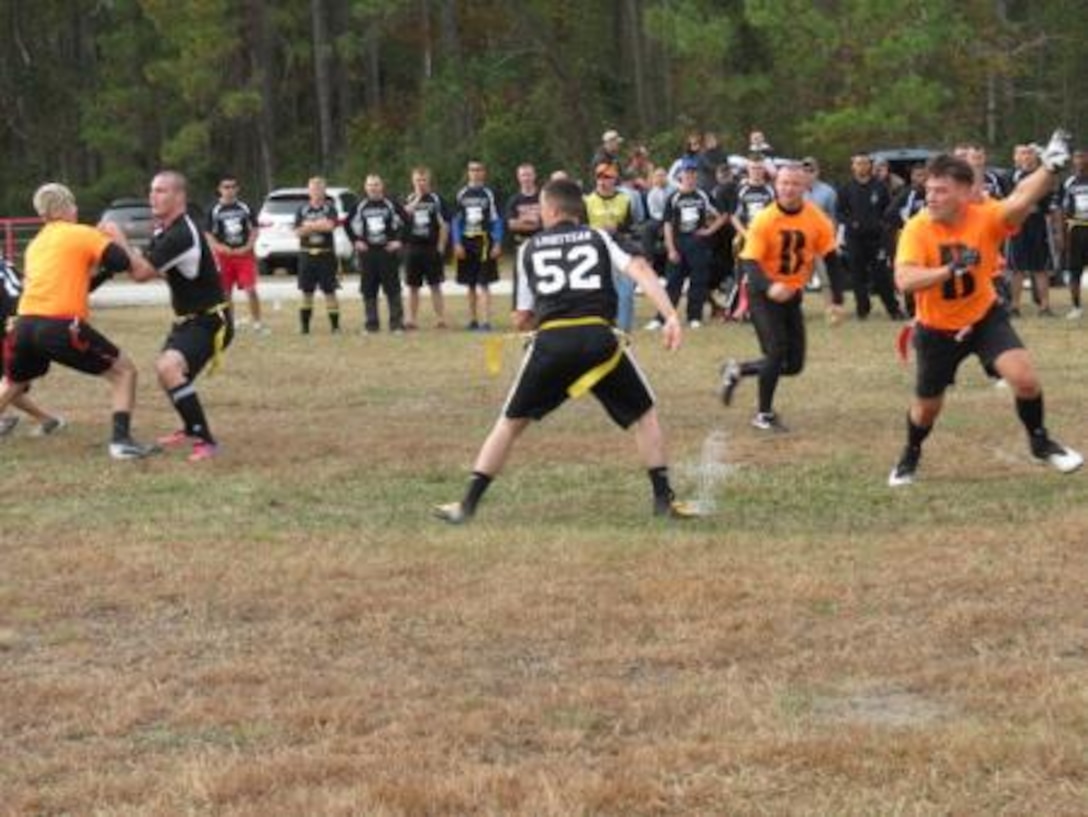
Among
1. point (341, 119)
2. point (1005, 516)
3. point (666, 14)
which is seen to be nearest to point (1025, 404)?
point (1005, 516)

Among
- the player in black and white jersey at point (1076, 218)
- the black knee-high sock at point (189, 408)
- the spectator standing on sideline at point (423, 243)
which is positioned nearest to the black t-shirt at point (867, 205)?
the player in black and white jersey at point (1076, 218)

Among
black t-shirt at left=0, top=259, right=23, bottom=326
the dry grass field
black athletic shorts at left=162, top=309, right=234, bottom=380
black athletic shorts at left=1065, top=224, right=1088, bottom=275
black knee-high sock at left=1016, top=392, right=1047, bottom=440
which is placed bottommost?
the dry grass field

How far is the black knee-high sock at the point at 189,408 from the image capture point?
10977mm

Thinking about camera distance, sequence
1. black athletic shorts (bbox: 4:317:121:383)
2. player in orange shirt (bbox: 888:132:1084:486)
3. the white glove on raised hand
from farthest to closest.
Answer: black athletic shorts (bbox: 4:317:121:383), player in orange shirt (bbox: 888:132:1084:486), the white glove on raised hand

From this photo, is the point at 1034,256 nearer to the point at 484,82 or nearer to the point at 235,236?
the point at 235,236

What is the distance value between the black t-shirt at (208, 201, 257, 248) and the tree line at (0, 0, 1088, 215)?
1878 centimetres

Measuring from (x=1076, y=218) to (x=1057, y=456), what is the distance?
35.7ft

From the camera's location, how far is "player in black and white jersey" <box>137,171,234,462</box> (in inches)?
430

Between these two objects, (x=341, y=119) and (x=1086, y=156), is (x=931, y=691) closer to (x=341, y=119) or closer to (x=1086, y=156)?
(x=1086, y=156)

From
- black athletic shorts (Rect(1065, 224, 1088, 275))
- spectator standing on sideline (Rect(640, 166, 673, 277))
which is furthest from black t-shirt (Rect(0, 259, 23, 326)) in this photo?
black athletic shorts (Rect(1065, 224, 1088, 275))

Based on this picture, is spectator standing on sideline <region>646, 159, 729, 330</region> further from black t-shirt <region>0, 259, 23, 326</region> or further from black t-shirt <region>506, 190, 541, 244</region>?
black t-shirt <region>0, 259, 23, 326</region>

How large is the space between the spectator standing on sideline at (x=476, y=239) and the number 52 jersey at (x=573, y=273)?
464 inches

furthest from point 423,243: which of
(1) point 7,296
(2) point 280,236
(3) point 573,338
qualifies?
(2) point 280,236

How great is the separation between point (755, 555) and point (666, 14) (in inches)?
1306
